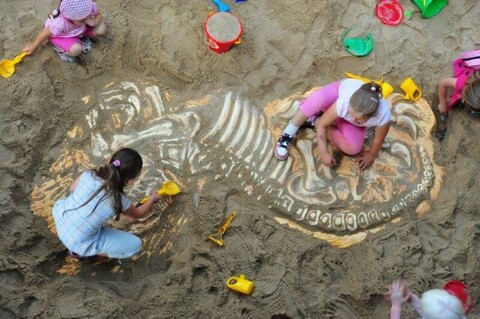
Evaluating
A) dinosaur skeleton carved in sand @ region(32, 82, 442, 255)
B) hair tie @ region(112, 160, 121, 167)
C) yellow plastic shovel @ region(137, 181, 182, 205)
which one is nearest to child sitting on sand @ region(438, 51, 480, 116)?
dinosaur skeleton carved in sand @ region(32, 82, 442, 255)

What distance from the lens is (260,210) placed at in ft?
10.2

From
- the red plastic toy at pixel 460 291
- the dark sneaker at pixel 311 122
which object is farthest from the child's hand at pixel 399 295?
the dark sneaker at pixel 311 122

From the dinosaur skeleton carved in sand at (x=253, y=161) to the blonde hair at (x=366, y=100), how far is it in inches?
15.9

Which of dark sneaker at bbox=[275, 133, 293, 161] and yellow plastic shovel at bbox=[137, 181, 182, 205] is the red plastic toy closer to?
dark sneaker at bbox=[275, 133, 293, 161]

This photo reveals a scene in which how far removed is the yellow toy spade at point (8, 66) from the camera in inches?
127

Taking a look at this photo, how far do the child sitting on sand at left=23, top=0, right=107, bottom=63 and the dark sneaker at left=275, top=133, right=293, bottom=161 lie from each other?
1.15 m

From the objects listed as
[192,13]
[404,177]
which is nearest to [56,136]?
[192,13]

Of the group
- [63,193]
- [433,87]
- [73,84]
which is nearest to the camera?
[63,193]

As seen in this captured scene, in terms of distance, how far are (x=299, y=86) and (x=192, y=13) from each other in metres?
0.76

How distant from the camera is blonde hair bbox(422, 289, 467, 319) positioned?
2338mm

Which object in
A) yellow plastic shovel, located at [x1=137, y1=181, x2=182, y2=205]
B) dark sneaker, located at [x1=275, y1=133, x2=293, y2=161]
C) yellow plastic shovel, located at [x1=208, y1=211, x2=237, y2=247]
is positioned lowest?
yellow plastic shovel, located at [x1=208, y1=211, x2=237, y2=247]

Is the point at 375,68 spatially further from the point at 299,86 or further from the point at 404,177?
the point at 404,177

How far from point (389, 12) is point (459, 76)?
0.62 metres

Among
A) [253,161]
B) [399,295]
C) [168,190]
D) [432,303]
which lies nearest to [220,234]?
[168,190]
